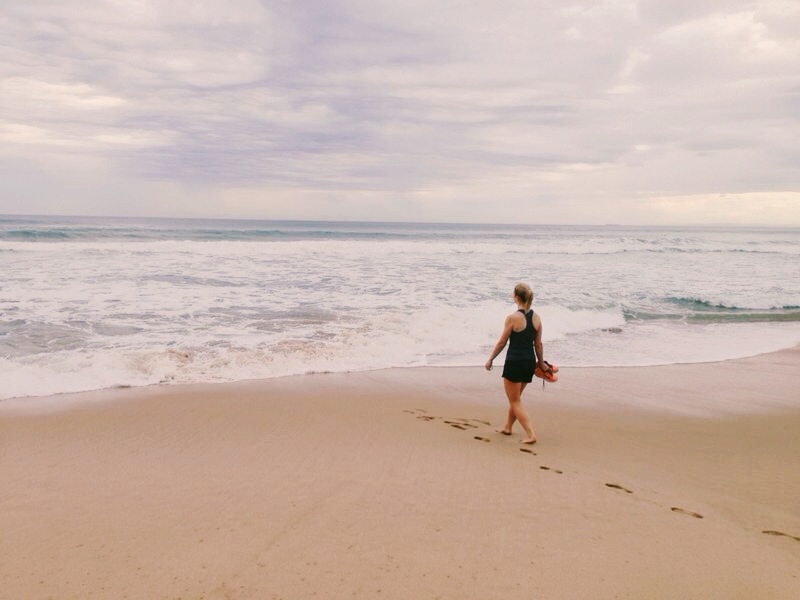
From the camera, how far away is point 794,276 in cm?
2602

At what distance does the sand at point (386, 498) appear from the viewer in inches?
126

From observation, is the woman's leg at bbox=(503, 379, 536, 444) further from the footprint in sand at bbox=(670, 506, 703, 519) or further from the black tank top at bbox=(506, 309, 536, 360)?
the footprint in sand at bbox=(670, 506, 703, 519)

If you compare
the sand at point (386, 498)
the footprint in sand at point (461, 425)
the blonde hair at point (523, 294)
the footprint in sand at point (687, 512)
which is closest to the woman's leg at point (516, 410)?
the sand at point (386, 498)

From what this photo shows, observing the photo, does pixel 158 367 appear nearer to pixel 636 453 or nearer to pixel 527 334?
pixel 527 334

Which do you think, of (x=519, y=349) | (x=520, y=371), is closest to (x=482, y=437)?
(x=520, y=371)

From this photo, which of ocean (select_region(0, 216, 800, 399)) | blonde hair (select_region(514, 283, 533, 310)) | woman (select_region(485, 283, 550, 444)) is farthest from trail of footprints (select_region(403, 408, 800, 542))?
ocean (select_region(0, 216, 800, 399))

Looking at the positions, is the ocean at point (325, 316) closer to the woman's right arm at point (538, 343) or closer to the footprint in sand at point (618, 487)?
the woman's right arm at point (538, 343)

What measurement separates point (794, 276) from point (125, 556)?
99.0 feet

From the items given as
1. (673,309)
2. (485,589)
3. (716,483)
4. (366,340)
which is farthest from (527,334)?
(673,309)

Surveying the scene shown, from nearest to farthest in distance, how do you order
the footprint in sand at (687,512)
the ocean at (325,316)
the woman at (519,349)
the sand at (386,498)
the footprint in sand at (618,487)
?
the sand at (386,498) → the footprint in sand at (687,512) → the footprint in sand at (618,487) → the woman at (519,349) → the ocean at (325,316)

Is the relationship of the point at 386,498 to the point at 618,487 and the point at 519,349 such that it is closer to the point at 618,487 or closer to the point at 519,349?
the point at 618,487

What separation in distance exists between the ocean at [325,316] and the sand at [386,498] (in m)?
1.71

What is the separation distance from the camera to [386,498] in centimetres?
423

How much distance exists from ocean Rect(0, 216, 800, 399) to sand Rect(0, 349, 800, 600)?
1.71 m
